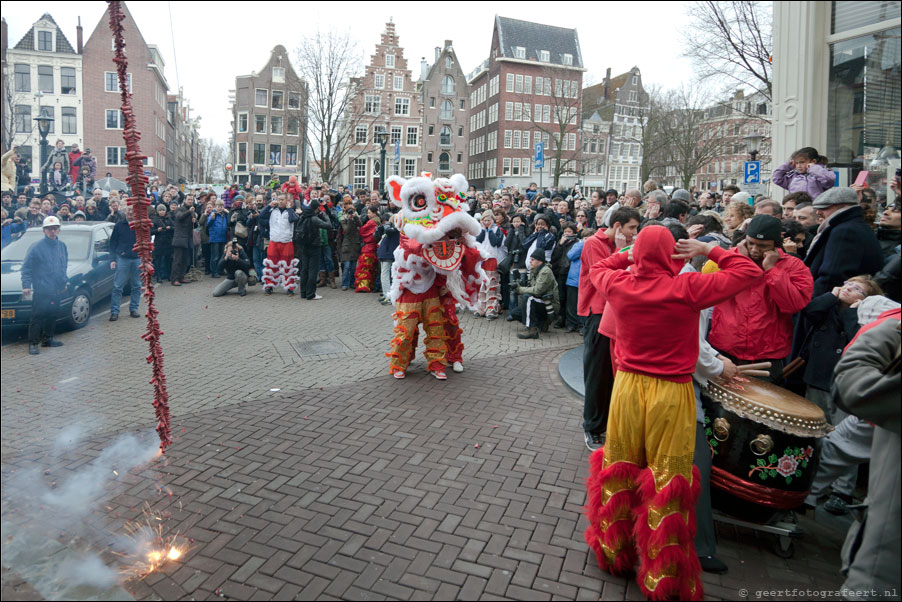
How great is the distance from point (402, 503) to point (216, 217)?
11215 mm

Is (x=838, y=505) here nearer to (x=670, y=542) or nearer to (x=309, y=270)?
(x=670, y=542)

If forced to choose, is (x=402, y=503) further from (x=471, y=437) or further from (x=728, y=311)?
(x=728, y=311)

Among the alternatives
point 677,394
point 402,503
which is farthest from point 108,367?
point 677,394

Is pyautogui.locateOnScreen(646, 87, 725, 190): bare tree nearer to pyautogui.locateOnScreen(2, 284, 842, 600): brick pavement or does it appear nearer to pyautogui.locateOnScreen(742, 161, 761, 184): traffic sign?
pyautogui.locateOnScreen(742, 161, 761, 184): traffic sign

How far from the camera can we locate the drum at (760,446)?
349cm

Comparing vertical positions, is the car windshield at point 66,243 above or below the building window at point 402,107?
below

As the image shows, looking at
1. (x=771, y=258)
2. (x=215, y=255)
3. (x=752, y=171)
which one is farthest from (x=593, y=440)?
Answer: (x=215, y=255)

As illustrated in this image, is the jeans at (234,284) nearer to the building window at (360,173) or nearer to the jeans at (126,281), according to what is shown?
the jeans at (126,281)

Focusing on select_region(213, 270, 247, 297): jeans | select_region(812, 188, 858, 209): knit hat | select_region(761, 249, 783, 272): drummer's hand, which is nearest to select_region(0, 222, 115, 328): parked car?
select_region(761, 249, 783, 272): drummer's hand

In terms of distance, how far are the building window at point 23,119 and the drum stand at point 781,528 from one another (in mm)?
4683

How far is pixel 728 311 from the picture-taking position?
441 cm

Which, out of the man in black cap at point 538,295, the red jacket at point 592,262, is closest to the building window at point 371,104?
the man in black cap at point 538,295

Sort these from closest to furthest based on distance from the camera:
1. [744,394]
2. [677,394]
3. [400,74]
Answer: [677,394] → [744,394] → [400,74]

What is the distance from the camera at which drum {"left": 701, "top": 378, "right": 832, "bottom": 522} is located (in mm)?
3491
